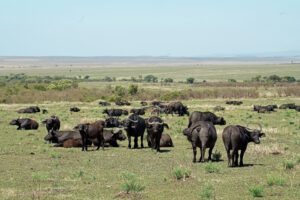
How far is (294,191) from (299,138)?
533 inches

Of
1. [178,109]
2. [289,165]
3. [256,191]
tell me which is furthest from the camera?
[178,109]

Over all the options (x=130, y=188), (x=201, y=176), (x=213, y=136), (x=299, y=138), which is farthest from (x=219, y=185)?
(x=299, y=138)

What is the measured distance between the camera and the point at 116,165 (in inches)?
630

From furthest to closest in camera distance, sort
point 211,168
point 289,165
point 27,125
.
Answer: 1. point 27,125
2. point 289,165
3. point 211,168

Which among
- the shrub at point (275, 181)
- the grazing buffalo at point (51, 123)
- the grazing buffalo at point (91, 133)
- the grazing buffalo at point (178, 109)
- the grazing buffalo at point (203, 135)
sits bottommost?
the grazing buffalo at point (178, 109)

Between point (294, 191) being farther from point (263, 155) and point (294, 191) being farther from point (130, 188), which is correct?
point (263, 155)

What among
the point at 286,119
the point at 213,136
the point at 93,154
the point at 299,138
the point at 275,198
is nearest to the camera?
the point at 275,198

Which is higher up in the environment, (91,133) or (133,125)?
(133,125)

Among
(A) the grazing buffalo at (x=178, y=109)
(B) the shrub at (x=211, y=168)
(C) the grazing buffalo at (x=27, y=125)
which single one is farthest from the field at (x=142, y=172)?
(A) the grazing buffalo at (x=178, y=109)

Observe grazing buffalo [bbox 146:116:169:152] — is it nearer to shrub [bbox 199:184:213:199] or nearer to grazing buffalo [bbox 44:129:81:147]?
grazing buffalo [bbox 44:129:81:147]

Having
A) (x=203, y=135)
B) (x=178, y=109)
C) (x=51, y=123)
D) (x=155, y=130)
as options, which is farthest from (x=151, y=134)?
(x=178, y=109)

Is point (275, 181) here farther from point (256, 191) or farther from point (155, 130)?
point (155, 130)

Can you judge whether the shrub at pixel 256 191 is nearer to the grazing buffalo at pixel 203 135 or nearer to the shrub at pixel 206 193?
the shrub at pixel 206 193

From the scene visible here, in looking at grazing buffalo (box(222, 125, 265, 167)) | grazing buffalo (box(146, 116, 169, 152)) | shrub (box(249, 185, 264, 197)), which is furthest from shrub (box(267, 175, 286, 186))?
grazing buffalo (box(146, 116, 169, 152))
